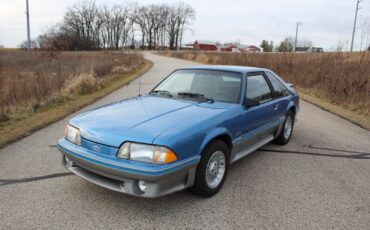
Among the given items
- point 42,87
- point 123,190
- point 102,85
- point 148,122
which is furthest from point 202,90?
point 102,85

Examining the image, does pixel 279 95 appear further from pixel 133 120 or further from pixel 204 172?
pixel 133 120

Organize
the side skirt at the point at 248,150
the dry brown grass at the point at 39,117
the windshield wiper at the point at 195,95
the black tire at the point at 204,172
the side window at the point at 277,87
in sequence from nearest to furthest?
the black tire at the point at 204,172
the side skirt at the point at 248,150
the windshield wiper at the point at 195,95
the side window at the point at 277,87
the dry brown grass at the point at 39,117

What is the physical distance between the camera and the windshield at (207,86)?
415cm

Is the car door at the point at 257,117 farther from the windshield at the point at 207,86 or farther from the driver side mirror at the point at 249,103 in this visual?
the windshield at the point at 207,86

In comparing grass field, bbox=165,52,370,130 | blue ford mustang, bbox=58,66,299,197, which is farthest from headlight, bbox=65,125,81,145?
grass field, bbox=165,52,370,130

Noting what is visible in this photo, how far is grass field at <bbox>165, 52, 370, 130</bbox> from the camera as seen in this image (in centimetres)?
922

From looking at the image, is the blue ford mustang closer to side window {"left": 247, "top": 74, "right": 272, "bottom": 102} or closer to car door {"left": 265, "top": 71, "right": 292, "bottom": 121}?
side window {"left": 247, "top": 74, "right": 272, "bottom": 102}

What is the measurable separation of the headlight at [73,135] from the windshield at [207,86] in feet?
5.04

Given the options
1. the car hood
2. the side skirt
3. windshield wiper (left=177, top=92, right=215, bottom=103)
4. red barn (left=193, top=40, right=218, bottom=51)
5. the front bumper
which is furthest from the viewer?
red barn (left=193, top=40, right=218, bottom=51)

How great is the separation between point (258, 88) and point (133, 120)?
230 centimetres

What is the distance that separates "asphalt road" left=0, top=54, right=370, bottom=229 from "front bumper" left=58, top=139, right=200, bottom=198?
0.33 m

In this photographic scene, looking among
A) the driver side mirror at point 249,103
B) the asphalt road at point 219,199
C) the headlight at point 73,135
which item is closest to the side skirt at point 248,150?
the asphalt road at point 219,199

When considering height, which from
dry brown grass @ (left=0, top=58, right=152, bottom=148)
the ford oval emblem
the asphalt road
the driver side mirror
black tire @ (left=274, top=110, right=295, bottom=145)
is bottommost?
the asphalt road

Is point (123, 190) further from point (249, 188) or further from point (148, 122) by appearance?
point (249, 188)
